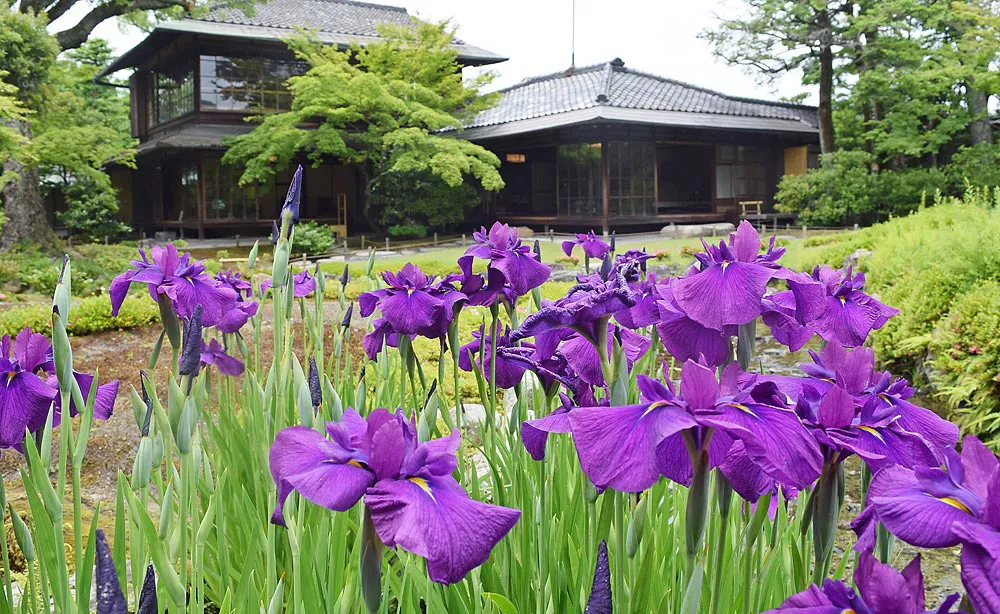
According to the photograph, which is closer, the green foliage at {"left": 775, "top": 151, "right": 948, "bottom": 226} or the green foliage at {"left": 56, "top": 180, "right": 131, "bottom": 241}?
the green foliage at {"left": 775, "top": 151, "right": 948, "bottom": 226}

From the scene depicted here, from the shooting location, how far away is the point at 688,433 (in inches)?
32.6

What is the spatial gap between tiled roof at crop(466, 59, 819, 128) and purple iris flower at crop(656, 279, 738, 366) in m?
16.0

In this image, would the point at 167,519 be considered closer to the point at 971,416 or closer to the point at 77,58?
the point at 971,416

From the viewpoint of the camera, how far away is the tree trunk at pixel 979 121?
58.5 ft

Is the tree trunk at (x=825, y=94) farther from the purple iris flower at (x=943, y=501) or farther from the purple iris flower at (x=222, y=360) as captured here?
the purple iris flower at (x=943, y=501)

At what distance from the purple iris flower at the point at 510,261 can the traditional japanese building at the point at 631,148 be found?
47.7ft

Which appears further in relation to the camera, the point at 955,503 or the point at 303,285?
the point at 303,285

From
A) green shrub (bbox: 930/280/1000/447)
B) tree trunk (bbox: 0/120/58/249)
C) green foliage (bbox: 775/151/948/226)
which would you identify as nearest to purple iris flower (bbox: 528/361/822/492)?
green shrub (bbox: 930/280/1000/447)

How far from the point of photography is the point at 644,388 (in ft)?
2.74

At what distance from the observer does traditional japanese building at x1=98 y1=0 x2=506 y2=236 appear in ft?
58.4

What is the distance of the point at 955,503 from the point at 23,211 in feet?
50.1

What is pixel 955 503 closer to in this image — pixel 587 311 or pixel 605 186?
pixel 587 311

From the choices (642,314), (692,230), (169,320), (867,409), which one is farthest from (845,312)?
(692,230)

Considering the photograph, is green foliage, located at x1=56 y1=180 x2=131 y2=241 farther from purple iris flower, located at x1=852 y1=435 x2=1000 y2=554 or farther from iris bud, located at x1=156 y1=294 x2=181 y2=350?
purple iris flower, located at x1=852 y1=435 x2=1000 y2=554
